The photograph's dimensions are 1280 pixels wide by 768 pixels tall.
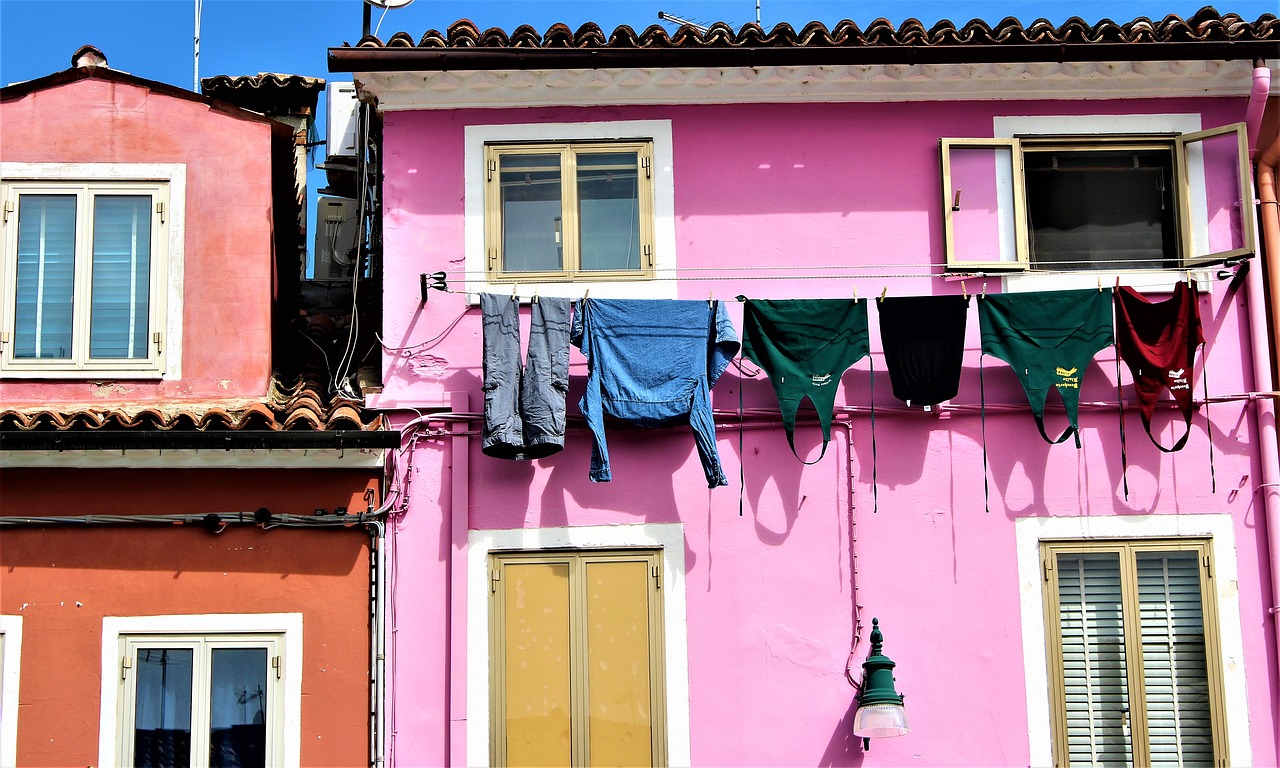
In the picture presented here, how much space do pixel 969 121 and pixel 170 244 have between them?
19.2 ft

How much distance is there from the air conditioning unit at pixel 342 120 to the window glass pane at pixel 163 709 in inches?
197

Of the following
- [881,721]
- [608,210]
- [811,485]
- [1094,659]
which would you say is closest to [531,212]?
[608,210]

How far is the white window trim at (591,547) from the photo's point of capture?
385 inches

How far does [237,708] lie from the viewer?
9.74 metres

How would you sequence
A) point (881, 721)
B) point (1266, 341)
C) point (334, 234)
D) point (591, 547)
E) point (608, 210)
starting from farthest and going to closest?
point (334, 234)
point (608, 210)
point (1266, 341)
point (591, 547)
point (881, 721)

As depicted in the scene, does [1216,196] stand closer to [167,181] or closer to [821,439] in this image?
[821,439]

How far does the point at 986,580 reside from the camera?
10.1 m

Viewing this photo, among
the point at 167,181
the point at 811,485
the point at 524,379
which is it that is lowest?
the point at 811,485

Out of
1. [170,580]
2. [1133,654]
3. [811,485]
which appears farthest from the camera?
[811,485]

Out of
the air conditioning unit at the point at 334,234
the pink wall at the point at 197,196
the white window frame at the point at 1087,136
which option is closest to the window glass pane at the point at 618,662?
the pink wall at the point at 197,196

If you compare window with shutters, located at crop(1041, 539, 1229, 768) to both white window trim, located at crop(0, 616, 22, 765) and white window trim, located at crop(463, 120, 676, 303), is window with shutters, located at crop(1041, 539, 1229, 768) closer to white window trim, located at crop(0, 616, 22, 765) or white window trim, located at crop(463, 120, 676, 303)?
white window trim, located at crop(463, 120, 676, 303)

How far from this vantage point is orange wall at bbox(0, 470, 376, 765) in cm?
967

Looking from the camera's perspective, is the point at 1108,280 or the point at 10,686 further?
the point at 1108,280

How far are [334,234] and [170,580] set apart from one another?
4.19m
